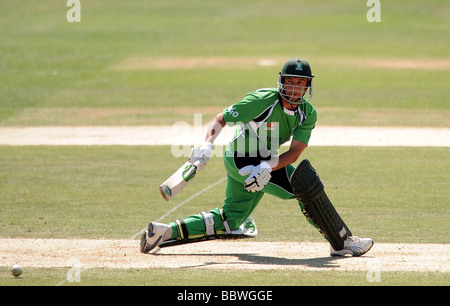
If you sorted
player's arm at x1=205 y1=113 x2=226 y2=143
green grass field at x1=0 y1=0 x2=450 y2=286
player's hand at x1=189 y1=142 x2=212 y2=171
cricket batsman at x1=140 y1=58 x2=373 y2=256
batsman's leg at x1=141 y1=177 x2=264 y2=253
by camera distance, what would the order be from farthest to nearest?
green grass field at x1=0 y1=0 x2=450 y2=286 < batsman's leg at x1=141 y1=177 x2=264 y2=253 < player's arm at x1=205 y1=113 x2=226 y2=143 < cricket batsman at x1=140 y1=58 x2=373 y2=256 < player's hand at x1=189 y1=142 x2=212 y2=171

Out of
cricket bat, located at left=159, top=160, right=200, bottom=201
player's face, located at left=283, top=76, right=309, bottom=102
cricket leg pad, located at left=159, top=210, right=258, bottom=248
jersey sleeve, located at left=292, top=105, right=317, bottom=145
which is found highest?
player's face, located at left=283, top=76, right=309, bottom=102

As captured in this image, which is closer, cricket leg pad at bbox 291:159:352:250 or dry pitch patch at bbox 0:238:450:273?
dry pitch patch at bbox 0:238:450:273

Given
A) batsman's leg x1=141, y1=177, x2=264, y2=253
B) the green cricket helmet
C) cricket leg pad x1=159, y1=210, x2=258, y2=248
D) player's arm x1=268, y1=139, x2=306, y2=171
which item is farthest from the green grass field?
the green cricket helmet

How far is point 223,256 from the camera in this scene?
771 centimetres

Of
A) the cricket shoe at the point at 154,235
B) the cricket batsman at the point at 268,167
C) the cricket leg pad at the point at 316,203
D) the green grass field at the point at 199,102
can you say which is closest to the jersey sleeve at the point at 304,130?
the cricket batsman at the point at 268,167

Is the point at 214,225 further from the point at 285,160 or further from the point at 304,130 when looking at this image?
the point at 304,130

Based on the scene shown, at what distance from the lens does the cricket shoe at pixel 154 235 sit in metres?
7.55

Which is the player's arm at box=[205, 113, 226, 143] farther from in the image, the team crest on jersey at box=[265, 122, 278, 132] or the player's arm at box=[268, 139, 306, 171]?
the player's arm at box=[268, 139, 306, 171]

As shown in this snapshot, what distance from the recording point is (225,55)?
31.8m

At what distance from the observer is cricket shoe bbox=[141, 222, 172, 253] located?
7547 mm

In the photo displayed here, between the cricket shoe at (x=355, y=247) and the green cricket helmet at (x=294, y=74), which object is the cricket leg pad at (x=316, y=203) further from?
the green cricket helmet at (x=294, y=74)

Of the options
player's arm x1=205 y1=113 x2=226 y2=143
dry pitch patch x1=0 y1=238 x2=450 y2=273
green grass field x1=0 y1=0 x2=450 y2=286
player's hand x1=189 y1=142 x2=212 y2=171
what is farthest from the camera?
green grass field x1=0 y1=0 x2=450 y2=286

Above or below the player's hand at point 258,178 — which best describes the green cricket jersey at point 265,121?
above

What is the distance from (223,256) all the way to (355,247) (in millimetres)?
1353
